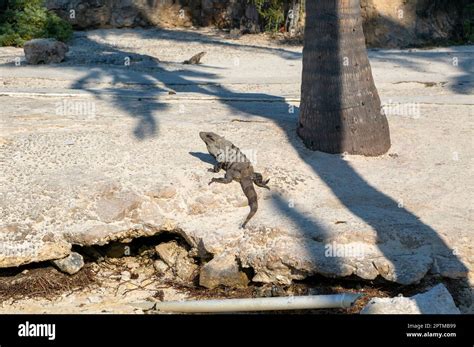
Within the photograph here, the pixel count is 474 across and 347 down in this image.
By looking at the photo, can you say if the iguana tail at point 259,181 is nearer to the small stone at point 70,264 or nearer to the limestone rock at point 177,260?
the limestone rock at point 177,260

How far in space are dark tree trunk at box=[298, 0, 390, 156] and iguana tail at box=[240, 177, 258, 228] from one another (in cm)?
166

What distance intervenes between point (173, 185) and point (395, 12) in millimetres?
14288

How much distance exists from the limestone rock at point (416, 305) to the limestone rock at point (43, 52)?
13252 millimetres

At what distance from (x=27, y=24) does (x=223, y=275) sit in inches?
604

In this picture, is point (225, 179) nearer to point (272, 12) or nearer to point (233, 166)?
point (233, 166)

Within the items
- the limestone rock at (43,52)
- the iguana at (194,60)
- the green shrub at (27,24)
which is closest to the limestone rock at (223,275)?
the iguana at (194,60)

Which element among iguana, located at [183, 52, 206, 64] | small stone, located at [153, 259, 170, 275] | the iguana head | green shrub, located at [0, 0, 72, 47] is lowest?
small stone, located at [153, 259, 170, 275]

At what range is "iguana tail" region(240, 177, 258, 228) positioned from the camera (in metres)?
8.79

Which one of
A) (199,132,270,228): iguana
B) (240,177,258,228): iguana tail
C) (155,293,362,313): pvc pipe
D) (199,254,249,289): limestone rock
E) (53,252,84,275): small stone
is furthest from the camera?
(199,132,270,228): iguana

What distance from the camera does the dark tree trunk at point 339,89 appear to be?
10.6 meters

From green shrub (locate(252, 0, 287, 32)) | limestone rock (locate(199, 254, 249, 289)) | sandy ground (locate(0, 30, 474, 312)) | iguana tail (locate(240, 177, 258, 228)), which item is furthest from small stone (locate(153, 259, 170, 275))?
green shrub (locate(252, 0, 287, 32))

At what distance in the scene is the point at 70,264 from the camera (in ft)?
27.5

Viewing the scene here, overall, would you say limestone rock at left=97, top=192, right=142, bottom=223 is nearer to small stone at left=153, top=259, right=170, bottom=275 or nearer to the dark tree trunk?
small stone at left=153, top=259, right=170, bottom=275
